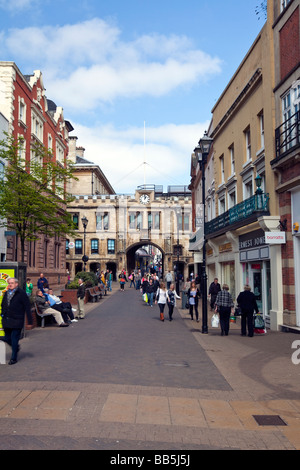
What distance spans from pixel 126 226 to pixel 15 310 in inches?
1965

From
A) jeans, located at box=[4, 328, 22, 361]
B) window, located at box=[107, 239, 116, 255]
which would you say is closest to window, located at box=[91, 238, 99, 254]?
window, located at box=[107, 239, 116, 255]

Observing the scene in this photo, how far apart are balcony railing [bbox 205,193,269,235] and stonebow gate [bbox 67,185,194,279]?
3550cm

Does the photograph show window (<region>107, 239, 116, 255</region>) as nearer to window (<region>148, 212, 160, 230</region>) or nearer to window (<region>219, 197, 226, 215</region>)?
window (<region>148, 212, 160, 230</region>)

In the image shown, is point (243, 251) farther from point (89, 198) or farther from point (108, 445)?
point (89, 198)

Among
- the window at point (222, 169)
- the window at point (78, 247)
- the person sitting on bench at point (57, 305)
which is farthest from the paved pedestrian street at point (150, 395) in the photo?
the window at point (78, 247)

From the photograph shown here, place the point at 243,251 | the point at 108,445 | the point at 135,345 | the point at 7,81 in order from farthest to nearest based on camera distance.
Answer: the point at 7,81
the point at 243,251
the point at 135,345
the point at 108,445

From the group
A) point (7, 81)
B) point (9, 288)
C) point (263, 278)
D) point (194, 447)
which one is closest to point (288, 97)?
point (263, 278)

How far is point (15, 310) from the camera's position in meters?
9.48

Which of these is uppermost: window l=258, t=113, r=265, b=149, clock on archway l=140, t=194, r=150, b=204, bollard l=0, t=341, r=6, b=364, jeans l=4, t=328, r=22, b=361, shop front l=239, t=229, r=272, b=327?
clock on archway l=140, t=194, r=150, b=204

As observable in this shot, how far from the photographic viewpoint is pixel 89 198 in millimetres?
59656

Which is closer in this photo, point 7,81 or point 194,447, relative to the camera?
point 194,447

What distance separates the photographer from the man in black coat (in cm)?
930

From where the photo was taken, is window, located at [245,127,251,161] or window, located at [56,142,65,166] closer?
window, located at [245,127,251,161]

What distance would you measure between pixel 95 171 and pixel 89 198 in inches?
256
